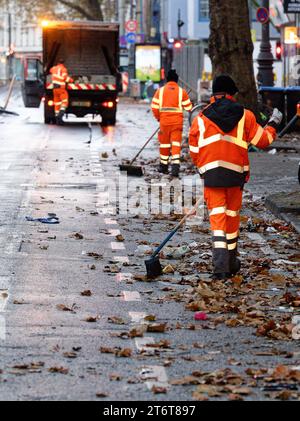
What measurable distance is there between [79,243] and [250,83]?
1734 centimetres

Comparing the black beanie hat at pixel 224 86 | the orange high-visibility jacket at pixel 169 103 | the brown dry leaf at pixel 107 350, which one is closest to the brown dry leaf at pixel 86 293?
the brown dry leaf at pixel 107 350

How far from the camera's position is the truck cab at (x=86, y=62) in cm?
3809

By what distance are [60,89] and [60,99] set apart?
1.80 ft

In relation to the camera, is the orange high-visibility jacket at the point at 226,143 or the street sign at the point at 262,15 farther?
the street sign at the point at 262,15

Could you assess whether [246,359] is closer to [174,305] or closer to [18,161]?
[174,305]

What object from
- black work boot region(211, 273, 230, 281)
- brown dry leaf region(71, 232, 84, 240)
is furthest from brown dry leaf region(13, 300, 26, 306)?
brown dry leaf region(71, 232, 84, 240)

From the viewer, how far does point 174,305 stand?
33.4 ft

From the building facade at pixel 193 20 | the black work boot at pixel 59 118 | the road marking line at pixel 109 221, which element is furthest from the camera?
the building facade at pixel 193 20

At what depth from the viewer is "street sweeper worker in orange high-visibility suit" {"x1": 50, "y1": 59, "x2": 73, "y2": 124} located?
37000 millimetres

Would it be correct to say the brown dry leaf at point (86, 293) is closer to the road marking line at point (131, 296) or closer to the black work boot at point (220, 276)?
the road marking line at point (131, 296)

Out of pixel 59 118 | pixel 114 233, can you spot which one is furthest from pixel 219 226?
pixel 59 118

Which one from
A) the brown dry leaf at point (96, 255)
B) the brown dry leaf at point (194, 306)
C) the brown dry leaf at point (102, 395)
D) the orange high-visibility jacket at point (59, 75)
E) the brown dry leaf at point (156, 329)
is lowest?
the orange high-visibility jacket at point (59, 75)

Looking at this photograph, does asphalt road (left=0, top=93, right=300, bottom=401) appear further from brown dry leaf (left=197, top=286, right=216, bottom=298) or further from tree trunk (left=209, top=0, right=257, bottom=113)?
tree trunk (left=209, top=0, right=257, bottom=113)

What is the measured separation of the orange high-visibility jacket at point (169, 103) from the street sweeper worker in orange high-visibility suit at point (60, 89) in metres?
15.5
